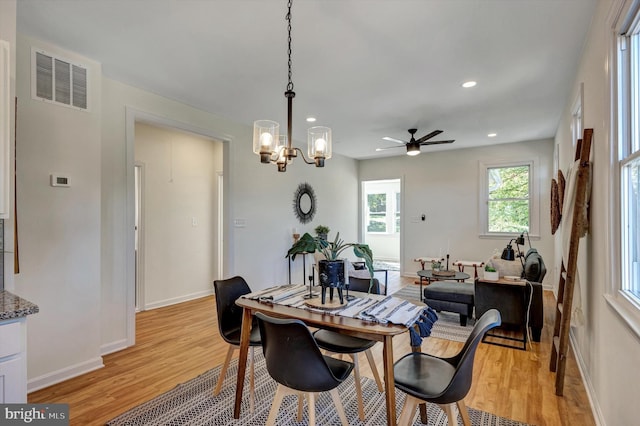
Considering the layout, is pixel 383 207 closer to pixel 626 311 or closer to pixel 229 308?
pixel 229 308

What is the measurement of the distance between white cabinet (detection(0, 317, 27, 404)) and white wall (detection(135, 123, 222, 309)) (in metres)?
3.28

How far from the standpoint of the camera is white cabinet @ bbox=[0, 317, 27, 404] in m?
1.36

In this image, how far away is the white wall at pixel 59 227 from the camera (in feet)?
8.03

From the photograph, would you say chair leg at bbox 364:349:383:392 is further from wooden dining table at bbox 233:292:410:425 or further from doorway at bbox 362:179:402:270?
→ doorway at bbox 362:179:402:270

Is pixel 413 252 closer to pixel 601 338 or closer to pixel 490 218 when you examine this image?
pixel 490 218

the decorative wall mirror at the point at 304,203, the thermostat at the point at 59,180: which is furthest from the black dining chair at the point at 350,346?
the decorative wall mirror at the point at 304,203

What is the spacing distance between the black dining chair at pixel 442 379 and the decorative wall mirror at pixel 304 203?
158 inches

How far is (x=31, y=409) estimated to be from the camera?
5.08ft

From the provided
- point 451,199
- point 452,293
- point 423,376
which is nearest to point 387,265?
point 451,199

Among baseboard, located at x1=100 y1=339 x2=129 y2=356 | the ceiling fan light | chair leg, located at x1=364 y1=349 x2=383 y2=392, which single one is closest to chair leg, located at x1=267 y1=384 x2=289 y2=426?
chair leg, located at x1=364 y1=349 x2=383 y2=392

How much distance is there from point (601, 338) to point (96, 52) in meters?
4.21

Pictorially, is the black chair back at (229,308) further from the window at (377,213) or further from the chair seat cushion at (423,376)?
the window at (377,213)

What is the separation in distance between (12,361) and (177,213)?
147 inches

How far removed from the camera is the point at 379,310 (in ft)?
6.02
